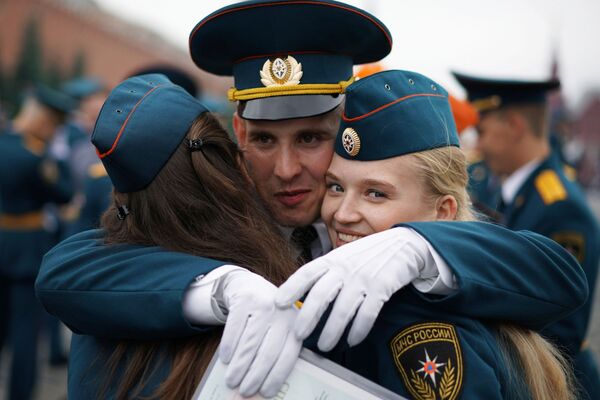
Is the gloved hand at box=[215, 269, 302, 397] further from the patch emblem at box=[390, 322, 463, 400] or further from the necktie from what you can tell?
the necktie

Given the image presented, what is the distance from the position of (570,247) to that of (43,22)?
1129 inches

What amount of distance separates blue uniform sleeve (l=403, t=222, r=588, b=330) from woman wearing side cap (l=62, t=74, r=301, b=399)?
16.8 inches

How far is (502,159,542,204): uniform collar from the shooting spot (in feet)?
12.4

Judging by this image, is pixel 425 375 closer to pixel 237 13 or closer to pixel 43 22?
pixel 237 13

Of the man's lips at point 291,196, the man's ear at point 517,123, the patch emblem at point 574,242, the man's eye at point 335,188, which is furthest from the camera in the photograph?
the man's ear at point 517,123

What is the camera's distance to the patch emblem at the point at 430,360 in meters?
1.30

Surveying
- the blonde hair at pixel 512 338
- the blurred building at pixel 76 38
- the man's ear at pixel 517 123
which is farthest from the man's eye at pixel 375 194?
the blurred building at pixel 76 38

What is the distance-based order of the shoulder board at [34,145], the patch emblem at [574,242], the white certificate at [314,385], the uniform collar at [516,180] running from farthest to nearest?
the shoulder board at [34,145]
the uniform collar at [516,180]
the patch emblem at [574,242]
the white certificate at [314,385]

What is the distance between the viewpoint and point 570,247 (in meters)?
3.18

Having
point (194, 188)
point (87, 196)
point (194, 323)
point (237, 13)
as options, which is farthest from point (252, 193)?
point (87, 196)

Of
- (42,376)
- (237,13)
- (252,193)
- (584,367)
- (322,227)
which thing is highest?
(237,13)

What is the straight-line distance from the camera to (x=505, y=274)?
1.43 m

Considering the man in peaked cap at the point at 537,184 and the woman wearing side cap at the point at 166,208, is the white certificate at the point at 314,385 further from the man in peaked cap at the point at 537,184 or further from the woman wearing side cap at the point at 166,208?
the man in peaked cap at the point at 537,184

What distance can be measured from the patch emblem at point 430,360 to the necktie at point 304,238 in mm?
909
